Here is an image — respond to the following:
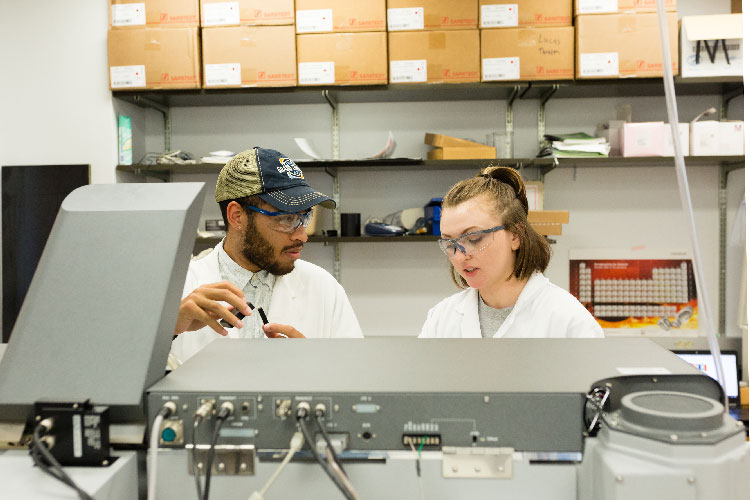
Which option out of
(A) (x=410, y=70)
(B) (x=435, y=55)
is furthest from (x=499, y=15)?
(A) (x=410, y=70)

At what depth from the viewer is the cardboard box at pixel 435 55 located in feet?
8.01

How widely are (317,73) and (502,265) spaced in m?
1.49

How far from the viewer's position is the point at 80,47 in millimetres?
2691

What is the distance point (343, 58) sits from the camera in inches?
97.3

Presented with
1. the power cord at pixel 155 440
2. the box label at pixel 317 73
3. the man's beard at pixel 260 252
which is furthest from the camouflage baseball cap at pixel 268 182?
the box label at pixel 317 73

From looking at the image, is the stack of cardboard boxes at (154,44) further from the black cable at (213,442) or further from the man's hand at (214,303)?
the black cable at (213,442)

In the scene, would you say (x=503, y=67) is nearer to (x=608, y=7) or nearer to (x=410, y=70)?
(x=410, y=70)

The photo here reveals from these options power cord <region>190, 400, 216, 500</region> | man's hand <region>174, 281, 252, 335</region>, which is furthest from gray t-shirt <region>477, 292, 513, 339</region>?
power cord <region>190, 400, 216, 500</region>

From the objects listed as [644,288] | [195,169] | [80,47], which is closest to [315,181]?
[195,169]

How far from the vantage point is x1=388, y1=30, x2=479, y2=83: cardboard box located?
2441 mm

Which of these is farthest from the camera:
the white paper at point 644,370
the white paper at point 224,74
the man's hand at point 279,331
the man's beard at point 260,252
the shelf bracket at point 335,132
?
the shelf bracket at point 335,132

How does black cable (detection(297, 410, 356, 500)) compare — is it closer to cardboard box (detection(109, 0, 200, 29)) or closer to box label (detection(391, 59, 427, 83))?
box label (detection(391, 59, 427, 83))

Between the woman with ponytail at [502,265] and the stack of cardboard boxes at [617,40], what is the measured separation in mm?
1255

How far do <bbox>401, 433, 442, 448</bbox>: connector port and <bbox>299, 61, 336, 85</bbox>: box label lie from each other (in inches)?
84.8
